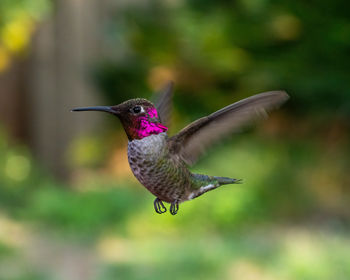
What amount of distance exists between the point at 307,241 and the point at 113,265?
1.60 m

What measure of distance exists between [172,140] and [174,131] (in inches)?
166

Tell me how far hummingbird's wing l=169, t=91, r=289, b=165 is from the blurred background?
2.26m

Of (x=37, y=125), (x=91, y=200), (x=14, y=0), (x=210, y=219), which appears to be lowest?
(x=210, y=219)

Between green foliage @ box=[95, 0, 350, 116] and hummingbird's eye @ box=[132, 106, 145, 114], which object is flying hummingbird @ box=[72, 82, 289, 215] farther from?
green foliage @ box=[95, 0, 350, 116]

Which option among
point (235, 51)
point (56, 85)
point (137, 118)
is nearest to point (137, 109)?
point (137, 118)

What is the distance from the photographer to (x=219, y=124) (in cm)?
51

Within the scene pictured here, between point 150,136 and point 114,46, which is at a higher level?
point 114,46

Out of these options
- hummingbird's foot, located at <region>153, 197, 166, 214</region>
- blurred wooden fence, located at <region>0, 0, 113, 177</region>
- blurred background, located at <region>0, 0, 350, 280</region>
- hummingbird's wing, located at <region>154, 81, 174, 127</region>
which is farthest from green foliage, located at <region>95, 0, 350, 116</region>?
hummingbird's foot, located at <region>153, 197, 166, 214</region>

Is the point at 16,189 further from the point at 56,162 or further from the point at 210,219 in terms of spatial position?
the point at 210,219

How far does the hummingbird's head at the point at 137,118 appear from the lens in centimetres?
41

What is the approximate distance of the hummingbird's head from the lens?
41 cm

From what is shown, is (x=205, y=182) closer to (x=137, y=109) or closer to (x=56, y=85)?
(x=137, y=109)

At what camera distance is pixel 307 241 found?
174 inches

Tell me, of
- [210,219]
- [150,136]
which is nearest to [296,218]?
[210,219]
